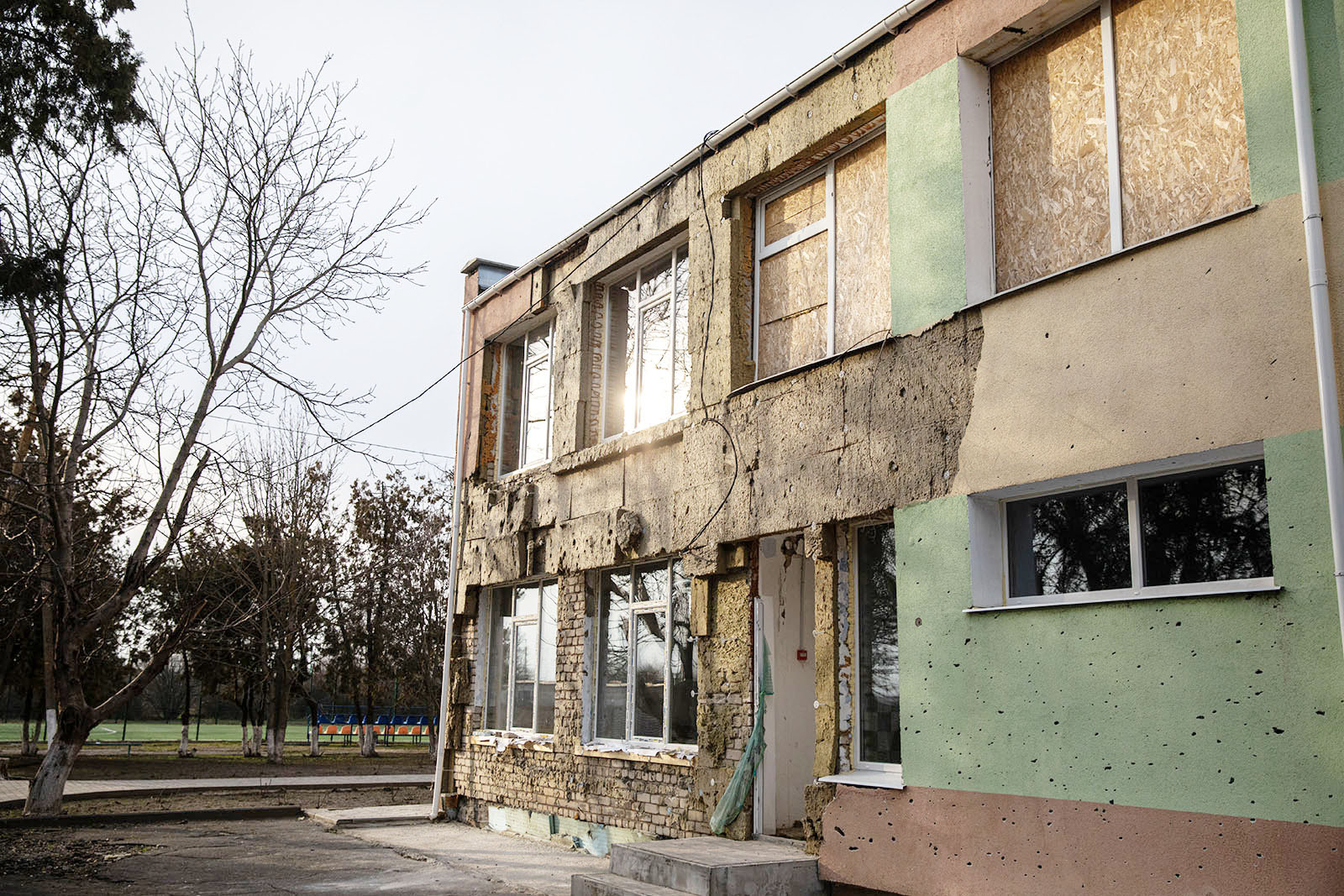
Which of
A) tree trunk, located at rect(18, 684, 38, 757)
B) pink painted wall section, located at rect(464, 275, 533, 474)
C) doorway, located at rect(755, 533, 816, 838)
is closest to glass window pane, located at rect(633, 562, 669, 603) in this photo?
doorway, located at rect(755, 533, 816, 838)

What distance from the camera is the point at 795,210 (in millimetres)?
9156

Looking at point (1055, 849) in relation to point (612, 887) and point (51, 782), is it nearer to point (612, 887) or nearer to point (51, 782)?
point (612, 887)

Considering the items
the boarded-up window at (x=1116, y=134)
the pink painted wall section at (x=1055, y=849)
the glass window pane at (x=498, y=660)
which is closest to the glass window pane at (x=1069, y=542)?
the pink painted wall section at (x=1055, y=849)

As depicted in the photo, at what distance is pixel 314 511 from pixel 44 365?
15.3 meters

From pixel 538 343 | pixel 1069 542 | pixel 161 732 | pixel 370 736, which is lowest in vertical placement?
pixel 161 732

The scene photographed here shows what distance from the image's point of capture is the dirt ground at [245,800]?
15.2 m

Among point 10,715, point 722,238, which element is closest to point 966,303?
point 722,238

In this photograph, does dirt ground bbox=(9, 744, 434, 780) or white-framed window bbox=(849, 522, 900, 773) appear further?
dirt ground bbox=(9, 744, 434, 780)

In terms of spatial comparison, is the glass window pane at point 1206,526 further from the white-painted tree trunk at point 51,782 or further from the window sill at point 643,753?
the white-painted tree trunk at point 51,782

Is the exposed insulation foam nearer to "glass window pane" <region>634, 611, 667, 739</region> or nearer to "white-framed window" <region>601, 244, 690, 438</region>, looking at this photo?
"white-framed window" <region>601, 244, 690, 438</region>

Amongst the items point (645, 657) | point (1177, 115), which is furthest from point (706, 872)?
point (1177, 115)

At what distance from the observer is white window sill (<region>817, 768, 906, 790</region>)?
712 cm

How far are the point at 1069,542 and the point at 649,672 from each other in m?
4.92

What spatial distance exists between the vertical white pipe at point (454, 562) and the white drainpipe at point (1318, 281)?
1013 centimetres
